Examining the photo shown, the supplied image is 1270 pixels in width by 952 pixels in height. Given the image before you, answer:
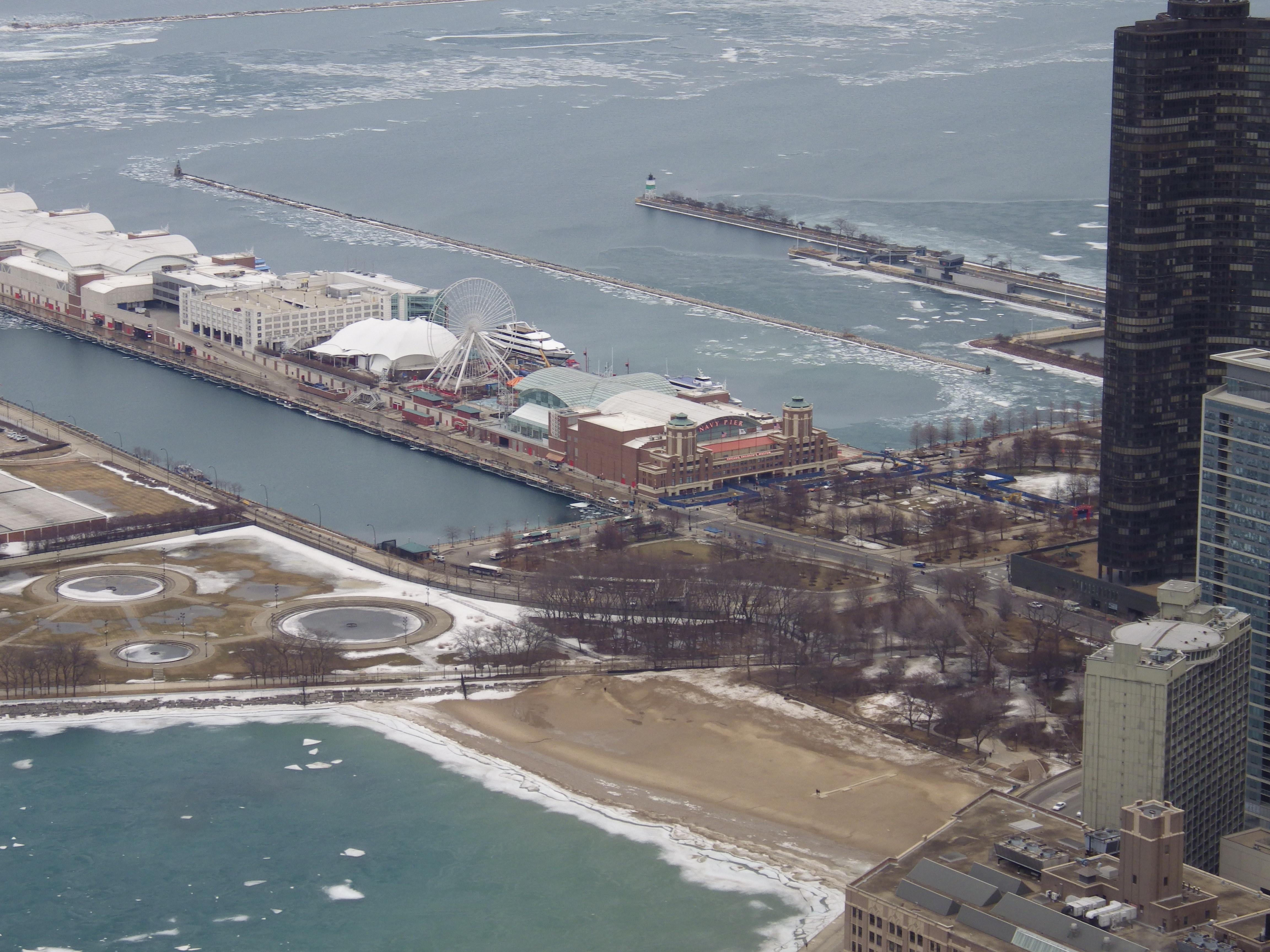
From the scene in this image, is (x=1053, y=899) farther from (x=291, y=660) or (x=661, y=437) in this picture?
(x=661, y=437)

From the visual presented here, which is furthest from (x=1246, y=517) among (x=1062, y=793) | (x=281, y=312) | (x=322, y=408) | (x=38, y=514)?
(x=281, y=312)

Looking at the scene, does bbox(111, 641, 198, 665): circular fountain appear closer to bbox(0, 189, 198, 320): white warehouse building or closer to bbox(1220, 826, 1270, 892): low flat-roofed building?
bbox(1220, 826, 1270, 892): low flat-roofed building

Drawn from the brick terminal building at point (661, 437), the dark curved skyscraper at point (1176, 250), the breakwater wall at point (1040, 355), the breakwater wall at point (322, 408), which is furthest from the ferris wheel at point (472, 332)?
the dark curved skyscraper at point (1176, 250)

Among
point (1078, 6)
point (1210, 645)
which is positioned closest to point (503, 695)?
point (1210, 645)

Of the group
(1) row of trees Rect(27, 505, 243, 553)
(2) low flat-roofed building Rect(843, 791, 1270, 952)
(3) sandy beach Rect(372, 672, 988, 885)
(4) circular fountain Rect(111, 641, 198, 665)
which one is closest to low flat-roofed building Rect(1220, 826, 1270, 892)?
(2) low flat-roofed building Rect(843, 791, 1270, 952)

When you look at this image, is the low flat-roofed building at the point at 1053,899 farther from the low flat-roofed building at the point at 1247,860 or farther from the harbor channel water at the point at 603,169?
the harbor channel water at the point at 603,169
